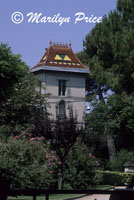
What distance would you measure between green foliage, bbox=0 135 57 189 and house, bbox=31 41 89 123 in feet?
111

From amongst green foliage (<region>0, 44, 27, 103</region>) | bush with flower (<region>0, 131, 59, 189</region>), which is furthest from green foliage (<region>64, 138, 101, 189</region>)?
green foliage (<region>0, 44, 27, 103</region>)

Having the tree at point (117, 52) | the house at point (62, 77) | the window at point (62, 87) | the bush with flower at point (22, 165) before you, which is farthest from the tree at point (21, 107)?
the window at point (62, 87)

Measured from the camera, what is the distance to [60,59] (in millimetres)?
56469

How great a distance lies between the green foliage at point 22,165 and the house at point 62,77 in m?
33.8

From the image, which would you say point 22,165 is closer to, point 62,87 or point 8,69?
point 8,69

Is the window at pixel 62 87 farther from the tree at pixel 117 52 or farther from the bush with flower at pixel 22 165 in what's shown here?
the bush with flower at pixel 22 165

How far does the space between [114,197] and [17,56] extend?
1881cm

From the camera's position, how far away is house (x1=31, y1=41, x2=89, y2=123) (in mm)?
53531

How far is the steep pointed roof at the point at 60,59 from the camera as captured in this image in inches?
2148

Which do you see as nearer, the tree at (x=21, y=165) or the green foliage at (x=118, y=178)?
the tree at (x=21, y=165)

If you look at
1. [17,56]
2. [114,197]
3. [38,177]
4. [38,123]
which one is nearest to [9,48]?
[17,56]

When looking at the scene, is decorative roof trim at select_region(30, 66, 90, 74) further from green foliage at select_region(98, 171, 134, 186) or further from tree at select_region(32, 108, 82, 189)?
tree at select_region(32, 108, 82, 189)

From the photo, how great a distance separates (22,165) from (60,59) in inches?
1562

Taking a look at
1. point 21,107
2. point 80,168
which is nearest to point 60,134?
point 80,168
